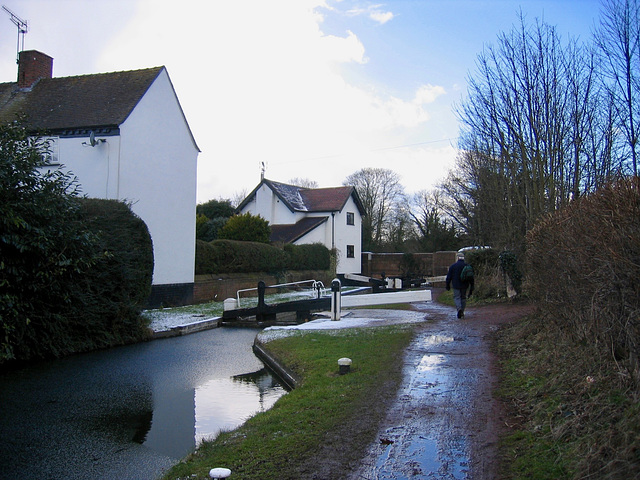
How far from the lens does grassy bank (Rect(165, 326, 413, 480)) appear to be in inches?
190

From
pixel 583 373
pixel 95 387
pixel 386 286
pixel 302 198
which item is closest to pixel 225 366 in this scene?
pixel 95 387

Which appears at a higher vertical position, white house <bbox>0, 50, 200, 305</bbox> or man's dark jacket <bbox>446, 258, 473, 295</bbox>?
white house <bbox>0, 50, 200, 305</bbox>

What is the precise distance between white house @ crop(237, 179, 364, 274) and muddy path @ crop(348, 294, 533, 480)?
29.5m

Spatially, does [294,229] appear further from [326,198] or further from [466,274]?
[466,274]

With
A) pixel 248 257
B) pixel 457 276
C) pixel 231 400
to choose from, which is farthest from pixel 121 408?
pixel 248 257

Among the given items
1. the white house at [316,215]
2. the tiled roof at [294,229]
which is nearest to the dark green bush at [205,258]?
the tiled roof at [294,229]

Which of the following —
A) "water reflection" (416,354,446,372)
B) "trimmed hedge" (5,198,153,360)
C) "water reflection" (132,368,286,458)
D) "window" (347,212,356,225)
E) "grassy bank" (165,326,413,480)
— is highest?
"window" (347,212,356,225)

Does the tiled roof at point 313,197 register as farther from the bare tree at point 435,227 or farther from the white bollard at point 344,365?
the white bollard at point 344,365

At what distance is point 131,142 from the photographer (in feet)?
65.4

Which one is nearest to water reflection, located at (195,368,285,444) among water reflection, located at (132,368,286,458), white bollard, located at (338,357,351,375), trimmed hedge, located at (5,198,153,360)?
water reflection, located at (132,368,286,458)

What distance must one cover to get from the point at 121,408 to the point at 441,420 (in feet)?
15.6

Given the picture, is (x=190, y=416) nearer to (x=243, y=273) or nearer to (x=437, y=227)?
(x=243, y=273)

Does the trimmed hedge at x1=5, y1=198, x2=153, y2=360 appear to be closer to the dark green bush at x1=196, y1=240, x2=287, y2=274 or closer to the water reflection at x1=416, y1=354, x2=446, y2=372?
the water reflection at x1=416, y1=354, x2=446, y2=372

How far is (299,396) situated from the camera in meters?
7.22
